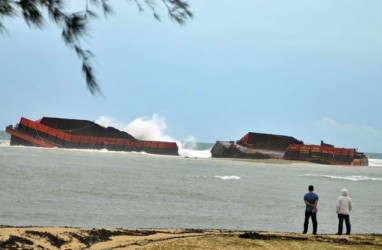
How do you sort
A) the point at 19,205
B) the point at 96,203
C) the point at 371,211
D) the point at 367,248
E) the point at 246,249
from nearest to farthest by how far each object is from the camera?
the point at 246,249, the point at 367,248, the point at 19,205, the point at 96,203, the point at 371,211

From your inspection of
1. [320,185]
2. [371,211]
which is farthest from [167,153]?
[371,211]

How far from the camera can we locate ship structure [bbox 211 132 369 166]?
255ft

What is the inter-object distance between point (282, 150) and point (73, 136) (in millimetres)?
25037

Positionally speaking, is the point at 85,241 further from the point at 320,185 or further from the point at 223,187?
the point at 320,185

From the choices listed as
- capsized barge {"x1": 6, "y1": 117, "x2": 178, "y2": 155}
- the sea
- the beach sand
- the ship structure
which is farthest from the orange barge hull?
the beach sand

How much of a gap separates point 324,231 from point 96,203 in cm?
878

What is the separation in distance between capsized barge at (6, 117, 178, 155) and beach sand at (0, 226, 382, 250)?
61.1 m

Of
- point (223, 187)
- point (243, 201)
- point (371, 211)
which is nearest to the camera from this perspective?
point (371, 211)

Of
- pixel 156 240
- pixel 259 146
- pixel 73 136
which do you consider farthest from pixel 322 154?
pixel 156 240

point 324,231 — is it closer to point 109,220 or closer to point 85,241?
point 109,220

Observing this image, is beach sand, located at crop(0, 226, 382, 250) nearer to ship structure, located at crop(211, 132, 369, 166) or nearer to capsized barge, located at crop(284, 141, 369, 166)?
capsized barge, located at crop(284, 141, 369, 166)

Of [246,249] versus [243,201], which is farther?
[243,201]

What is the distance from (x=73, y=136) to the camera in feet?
250

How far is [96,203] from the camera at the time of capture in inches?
927
